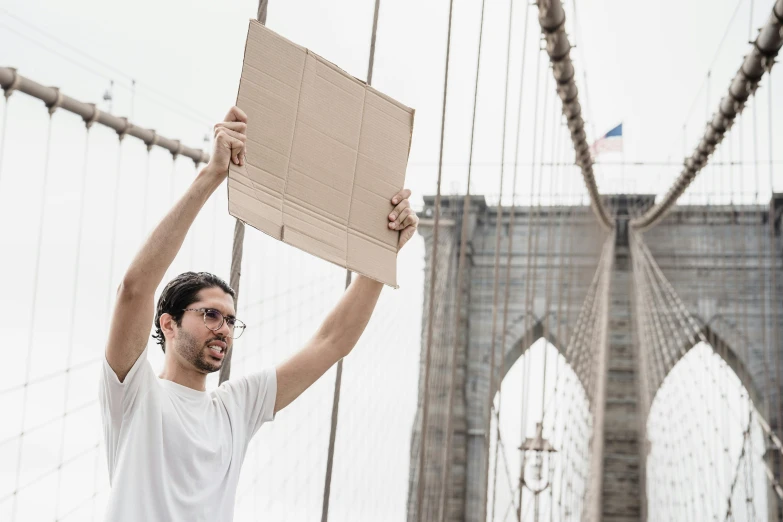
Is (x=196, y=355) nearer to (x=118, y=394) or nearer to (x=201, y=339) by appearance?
(x=201, y=339)

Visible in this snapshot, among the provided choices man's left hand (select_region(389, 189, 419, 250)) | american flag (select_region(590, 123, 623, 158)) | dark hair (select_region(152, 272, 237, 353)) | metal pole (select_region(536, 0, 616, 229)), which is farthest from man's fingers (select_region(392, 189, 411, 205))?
→ american flag (select_region(590, 123, 623, 158))

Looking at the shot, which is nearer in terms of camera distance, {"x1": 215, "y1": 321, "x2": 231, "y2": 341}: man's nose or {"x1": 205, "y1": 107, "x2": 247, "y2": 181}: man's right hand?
{"x1": 205, "y1": 107, "x2": 247, "y2": 181}: man's right hand

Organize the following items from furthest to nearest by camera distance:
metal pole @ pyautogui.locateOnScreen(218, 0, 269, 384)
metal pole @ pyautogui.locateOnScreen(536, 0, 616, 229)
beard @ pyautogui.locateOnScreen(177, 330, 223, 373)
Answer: metal pole @ pyautogui.locateOnScreen(536, 0, 616, 229), metal pole @ pyautogui.locateOnScreen(218, 0, 269, 384), beard @ pyautogui.locateOnScreen(177, 330, 223, 373)

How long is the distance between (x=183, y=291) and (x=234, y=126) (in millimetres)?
236

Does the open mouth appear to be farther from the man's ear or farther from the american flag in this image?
the american flag

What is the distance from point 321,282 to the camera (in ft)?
23.2

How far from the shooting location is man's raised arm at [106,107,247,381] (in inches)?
44.2

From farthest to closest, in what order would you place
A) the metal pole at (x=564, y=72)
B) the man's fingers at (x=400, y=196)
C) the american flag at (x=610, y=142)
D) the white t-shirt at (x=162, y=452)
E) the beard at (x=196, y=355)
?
1. the american flag at (x=610, y=142)
2. the metal pole at (x=564, y=72)
3. the man's fingers at (x=400, y=196)
4. the beard at (x=196, y=355)
5. the white t-shirt at (x=162, y=452)

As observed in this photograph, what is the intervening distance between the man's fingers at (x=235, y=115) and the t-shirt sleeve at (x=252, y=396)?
1.15ft

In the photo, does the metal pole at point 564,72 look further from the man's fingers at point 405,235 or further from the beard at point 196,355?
the beard at point 196,355

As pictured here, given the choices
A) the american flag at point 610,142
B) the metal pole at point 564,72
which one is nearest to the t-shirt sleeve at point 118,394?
the metal pole at point 564,72

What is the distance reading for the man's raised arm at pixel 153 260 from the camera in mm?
1123

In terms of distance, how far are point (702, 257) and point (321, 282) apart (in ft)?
26.5

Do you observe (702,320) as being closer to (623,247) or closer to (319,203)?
(623,247)
